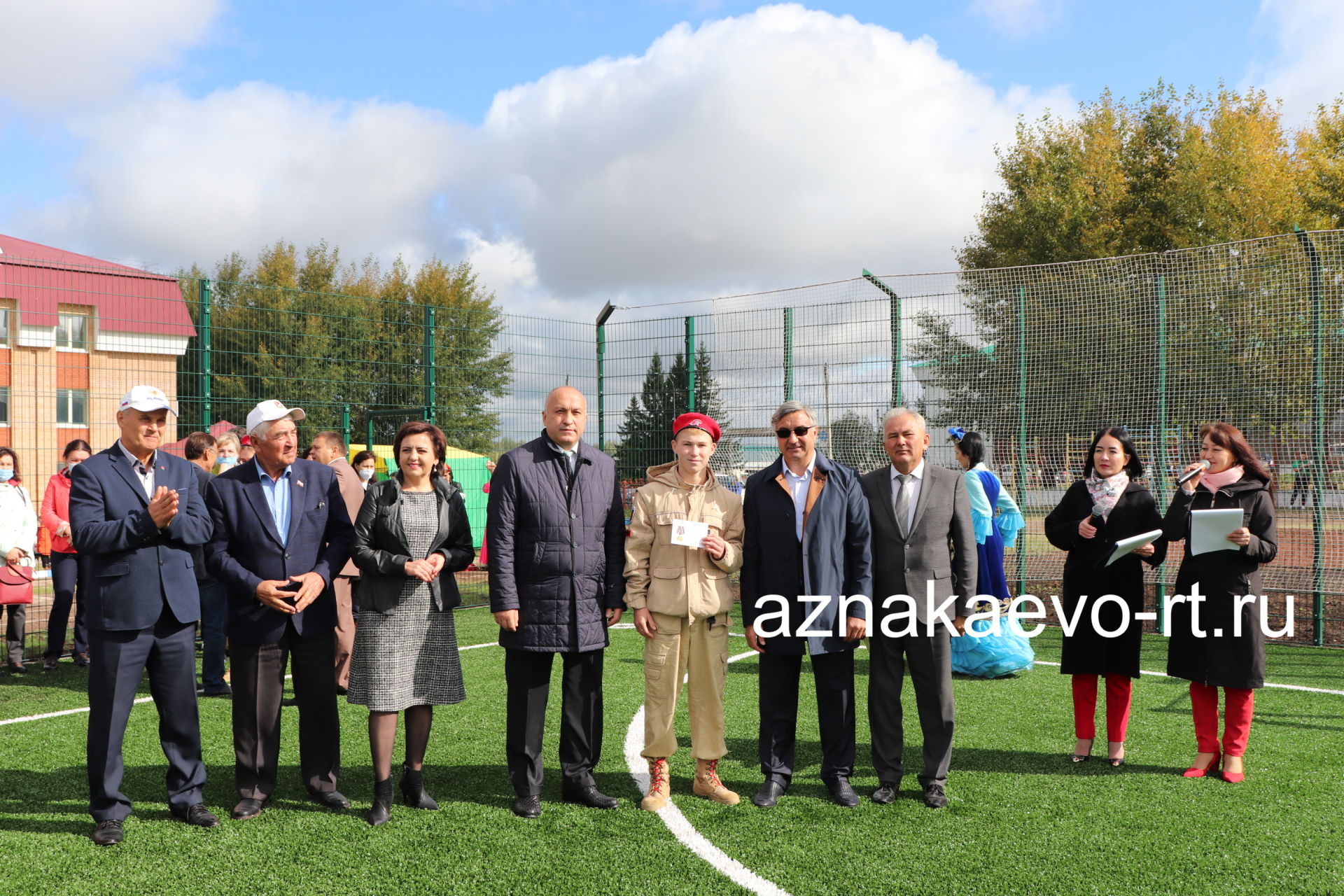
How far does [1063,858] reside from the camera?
3.91 meters

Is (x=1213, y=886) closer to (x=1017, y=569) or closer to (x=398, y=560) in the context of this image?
(x=398, y=560)

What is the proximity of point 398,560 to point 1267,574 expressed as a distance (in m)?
7.98

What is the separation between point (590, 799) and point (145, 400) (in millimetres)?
2687

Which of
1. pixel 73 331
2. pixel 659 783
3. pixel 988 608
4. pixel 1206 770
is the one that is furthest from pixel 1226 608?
pixel 73 331

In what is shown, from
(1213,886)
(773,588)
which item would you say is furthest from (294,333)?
(1213,886)

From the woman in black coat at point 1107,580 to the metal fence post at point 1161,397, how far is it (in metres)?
4.06

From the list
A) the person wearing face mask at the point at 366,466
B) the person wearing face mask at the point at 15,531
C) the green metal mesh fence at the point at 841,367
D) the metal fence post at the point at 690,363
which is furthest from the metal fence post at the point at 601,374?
the person wearing face mask at the point at 15,531

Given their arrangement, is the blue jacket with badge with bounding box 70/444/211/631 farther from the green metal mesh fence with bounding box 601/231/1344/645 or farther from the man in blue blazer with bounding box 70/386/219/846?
the green metal mesh fence with bounding box 601/231/1344/645

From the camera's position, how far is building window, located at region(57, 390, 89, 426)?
28.1ft

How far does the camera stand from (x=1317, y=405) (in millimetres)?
8508

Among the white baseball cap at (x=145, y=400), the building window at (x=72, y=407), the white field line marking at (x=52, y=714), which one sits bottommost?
the white field line marking at (x=52, y=714)

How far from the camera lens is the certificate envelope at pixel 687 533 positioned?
457cm

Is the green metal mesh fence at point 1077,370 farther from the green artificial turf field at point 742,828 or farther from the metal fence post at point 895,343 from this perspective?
the green artificial turf field at point 742,828

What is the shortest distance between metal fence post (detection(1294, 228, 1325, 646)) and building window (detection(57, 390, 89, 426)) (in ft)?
34.8
